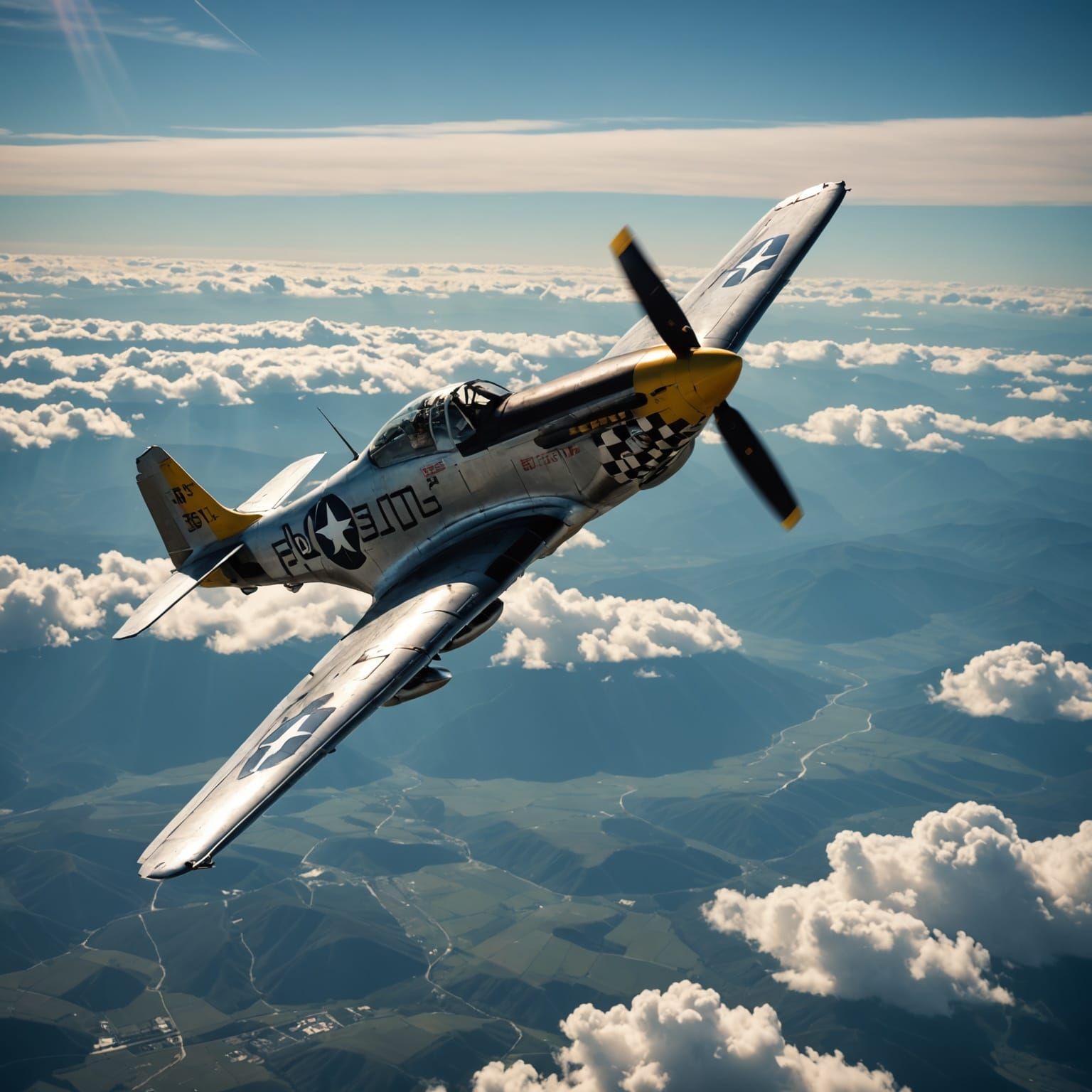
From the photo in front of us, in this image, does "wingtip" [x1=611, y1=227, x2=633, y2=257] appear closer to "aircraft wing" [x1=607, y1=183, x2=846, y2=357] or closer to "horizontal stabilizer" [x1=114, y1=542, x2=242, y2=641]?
"aircraft wing" [x1=607, y1=183, x2=846, y2=357]

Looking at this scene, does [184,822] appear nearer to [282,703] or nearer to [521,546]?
[282,703]

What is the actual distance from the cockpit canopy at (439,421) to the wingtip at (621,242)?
4.40 meters

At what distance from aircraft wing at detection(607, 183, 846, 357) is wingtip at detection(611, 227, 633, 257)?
12.4 feet

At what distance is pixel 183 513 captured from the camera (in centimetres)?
2838

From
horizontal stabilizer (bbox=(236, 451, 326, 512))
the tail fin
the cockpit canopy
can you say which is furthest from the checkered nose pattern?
the tail fin

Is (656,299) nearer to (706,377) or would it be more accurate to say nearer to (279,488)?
(706,377)

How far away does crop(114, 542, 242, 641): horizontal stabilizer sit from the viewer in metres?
23.0

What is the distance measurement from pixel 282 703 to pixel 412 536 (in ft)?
22.5

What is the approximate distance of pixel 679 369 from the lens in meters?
19.9

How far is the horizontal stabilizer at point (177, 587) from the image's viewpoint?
23.0 meters

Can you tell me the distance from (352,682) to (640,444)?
27.7ft

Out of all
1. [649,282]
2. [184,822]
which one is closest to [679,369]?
[649,282]

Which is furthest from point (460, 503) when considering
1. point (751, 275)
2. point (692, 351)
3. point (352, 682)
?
point (751, 275)

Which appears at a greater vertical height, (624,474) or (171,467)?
(171,467)
